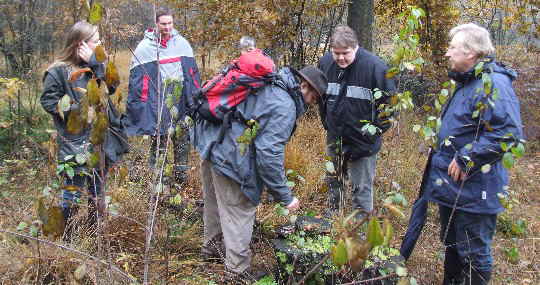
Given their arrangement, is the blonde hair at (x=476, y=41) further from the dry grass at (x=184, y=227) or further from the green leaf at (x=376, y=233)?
the green leaf at (x=376, y=233)

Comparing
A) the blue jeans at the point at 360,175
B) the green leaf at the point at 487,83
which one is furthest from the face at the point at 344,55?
the green leaf at the point at 487,83

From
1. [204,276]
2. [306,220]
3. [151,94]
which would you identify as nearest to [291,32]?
[151,94]

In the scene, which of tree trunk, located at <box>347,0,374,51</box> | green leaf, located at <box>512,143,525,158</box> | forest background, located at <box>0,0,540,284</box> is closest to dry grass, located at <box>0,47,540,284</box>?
forest background, located at <box>0,0,540,284</box>

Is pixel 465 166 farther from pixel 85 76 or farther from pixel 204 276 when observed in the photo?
pixel 85 76

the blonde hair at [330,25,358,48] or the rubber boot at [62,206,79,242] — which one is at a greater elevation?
the blonde hair at [330,25,358,48]

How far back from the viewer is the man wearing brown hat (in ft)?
9.29

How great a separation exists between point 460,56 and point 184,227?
2.55 m

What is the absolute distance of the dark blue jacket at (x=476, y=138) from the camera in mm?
2713

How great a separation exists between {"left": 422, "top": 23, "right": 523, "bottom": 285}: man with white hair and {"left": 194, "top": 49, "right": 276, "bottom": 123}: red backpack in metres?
1.20

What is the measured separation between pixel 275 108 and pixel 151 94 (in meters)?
2.37

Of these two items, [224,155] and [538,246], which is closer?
[224,155]

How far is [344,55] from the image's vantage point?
3959 millimetres

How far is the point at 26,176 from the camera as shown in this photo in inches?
207

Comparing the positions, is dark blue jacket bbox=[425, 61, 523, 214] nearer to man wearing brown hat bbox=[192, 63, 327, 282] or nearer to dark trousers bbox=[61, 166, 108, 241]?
man wearing brown hat bbox=[192, 63, 327, 282]
